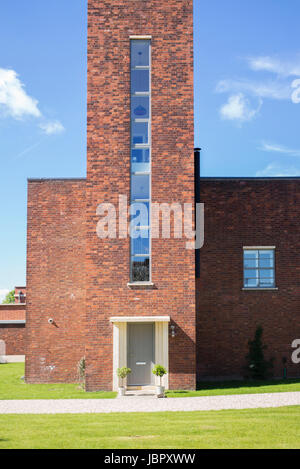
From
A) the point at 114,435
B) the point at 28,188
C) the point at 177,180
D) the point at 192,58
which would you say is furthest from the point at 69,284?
the point at 114,435

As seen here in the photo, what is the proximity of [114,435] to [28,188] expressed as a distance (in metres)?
13.2

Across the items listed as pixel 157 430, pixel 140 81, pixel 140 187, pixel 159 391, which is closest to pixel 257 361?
pixel 159 391

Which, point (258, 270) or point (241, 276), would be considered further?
point (258, 270)

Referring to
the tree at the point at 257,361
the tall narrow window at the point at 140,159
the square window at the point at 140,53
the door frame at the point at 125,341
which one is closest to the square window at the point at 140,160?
the tall narrow window at the point at 140,159

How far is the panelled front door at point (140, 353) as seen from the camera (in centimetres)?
1727

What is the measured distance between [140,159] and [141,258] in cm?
337

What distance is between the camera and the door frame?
17.0 meters

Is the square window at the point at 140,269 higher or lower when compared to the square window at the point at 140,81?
lower

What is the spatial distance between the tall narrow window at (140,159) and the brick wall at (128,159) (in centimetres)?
26

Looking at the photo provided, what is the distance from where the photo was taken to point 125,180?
1773cm

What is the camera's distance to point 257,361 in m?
19.9

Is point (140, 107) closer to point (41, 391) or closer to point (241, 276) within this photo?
point (241, 276)

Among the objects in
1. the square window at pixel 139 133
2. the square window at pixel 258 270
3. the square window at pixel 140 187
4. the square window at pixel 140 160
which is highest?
the square window at pixel 139 133

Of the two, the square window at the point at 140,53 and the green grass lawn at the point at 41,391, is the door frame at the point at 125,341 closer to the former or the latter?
the green grass lawn at the point at 41,391
